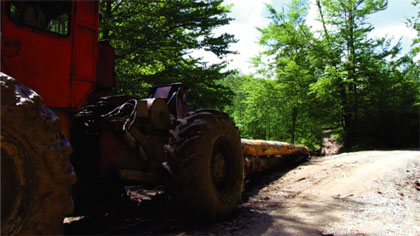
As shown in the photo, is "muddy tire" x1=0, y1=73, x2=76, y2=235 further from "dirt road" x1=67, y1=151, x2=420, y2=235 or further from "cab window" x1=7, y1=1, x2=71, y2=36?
"dirt road" x1=67, y1=151, x2=420, y2=235

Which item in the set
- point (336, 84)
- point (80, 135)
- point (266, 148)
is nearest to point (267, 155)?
point (266, 148)

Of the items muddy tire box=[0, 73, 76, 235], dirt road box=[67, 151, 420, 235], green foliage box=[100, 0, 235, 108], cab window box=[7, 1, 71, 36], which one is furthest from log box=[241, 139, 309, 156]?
muddy tire box=[0, 73, 76, 235]

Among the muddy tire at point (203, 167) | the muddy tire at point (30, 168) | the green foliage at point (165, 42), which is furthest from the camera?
the green foliage at point (165, 42)

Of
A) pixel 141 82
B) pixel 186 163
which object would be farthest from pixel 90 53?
pixel 141 82

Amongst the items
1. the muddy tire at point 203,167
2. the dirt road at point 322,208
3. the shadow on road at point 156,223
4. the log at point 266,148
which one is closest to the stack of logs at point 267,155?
the log at point 266,148

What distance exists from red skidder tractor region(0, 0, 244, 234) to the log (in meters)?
2.56

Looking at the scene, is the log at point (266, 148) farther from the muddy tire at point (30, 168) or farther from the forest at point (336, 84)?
the forest at point (336, 84)

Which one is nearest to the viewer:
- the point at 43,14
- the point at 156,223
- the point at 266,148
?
the point at 43,14

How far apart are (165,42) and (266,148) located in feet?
17.7

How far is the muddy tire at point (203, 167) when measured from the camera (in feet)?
12.2

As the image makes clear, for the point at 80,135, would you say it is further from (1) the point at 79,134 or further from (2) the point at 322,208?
(2) the point at 322,208

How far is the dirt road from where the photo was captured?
379 centimetres

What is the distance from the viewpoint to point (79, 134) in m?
3.99

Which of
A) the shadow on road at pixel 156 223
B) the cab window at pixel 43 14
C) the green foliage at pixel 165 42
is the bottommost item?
the shadow on road at pixel 156 223
